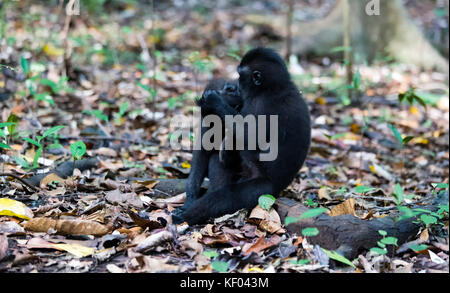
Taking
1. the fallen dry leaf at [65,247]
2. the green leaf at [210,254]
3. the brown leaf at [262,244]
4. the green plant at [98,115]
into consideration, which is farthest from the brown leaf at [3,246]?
the green plant at [98,115]

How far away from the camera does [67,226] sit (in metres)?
3.81

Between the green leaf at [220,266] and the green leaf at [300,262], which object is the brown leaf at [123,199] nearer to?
the green leaf at [220,266]

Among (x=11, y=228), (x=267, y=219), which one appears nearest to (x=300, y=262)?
(x=267, y=219)

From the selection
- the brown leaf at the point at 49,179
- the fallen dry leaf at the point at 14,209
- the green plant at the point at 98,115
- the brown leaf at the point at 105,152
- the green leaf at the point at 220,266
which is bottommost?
the green leaf at the point at 220,266

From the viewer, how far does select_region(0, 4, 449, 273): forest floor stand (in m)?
3.59

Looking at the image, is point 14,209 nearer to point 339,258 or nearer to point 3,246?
point 3,246

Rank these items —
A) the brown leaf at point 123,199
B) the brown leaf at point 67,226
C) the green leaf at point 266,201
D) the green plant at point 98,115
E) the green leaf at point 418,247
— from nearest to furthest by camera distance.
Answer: the green leaf at point 418,247 → the brown leaf at point 67,226 → the green leaf at point 266,201 → the brown leaf at point 123,199 → the green plant at point 98,115

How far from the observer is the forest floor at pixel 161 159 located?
3586 mm

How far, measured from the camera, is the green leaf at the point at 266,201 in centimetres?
410

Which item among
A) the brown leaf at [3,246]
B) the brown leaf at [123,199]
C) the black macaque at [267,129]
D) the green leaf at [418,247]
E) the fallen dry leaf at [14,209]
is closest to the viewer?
the brown leaf at [3,246]

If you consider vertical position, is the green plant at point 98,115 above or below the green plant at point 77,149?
above

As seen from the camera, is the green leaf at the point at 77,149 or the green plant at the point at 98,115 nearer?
the green leaf at the point at 77,149
